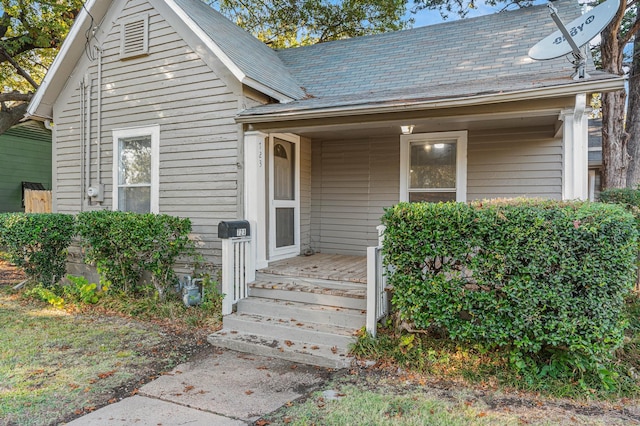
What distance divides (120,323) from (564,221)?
530 centimetres

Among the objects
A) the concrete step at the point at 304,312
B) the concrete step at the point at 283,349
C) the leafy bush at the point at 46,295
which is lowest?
the concrete step at the point at 283,349

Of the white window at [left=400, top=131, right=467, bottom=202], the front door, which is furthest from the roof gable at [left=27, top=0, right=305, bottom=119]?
the white window at [left=400, top=131, right=467, bottom=202]

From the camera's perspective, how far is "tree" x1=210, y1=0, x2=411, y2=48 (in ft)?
49.0

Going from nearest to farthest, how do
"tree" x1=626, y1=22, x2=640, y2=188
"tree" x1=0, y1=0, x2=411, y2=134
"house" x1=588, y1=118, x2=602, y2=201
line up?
"tree" x1=626, y1=22, x2=640, y2=188, "house" x1=588, y1=118, x2=602, y2=201, "tree" x1=0, y1=0, x2=411, y2=134

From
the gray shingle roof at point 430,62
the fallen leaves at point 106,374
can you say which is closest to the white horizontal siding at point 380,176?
the gray shingle roof at point 430,62

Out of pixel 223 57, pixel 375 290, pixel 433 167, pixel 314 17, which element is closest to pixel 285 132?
pixel 223 57

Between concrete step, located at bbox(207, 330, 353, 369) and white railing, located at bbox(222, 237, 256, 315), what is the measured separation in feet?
1.62

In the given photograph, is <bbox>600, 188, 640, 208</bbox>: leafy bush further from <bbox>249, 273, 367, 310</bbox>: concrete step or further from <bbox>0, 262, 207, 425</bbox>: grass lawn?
<bbox>0, 262, 207, 425</bbox>: grass lawn

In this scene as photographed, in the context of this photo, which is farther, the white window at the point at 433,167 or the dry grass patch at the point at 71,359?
the white window at the point at 433,167

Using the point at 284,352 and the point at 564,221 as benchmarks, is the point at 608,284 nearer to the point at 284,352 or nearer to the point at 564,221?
the point at 564,221

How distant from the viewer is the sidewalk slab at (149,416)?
2.94 meters

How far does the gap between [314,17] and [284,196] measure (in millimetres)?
11356

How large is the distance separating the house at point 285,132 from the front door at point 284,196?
0.10 feet

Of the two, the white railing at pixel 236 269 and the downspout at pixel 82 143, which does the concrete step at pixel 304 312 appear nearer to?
the white railing at pixel 236 269
